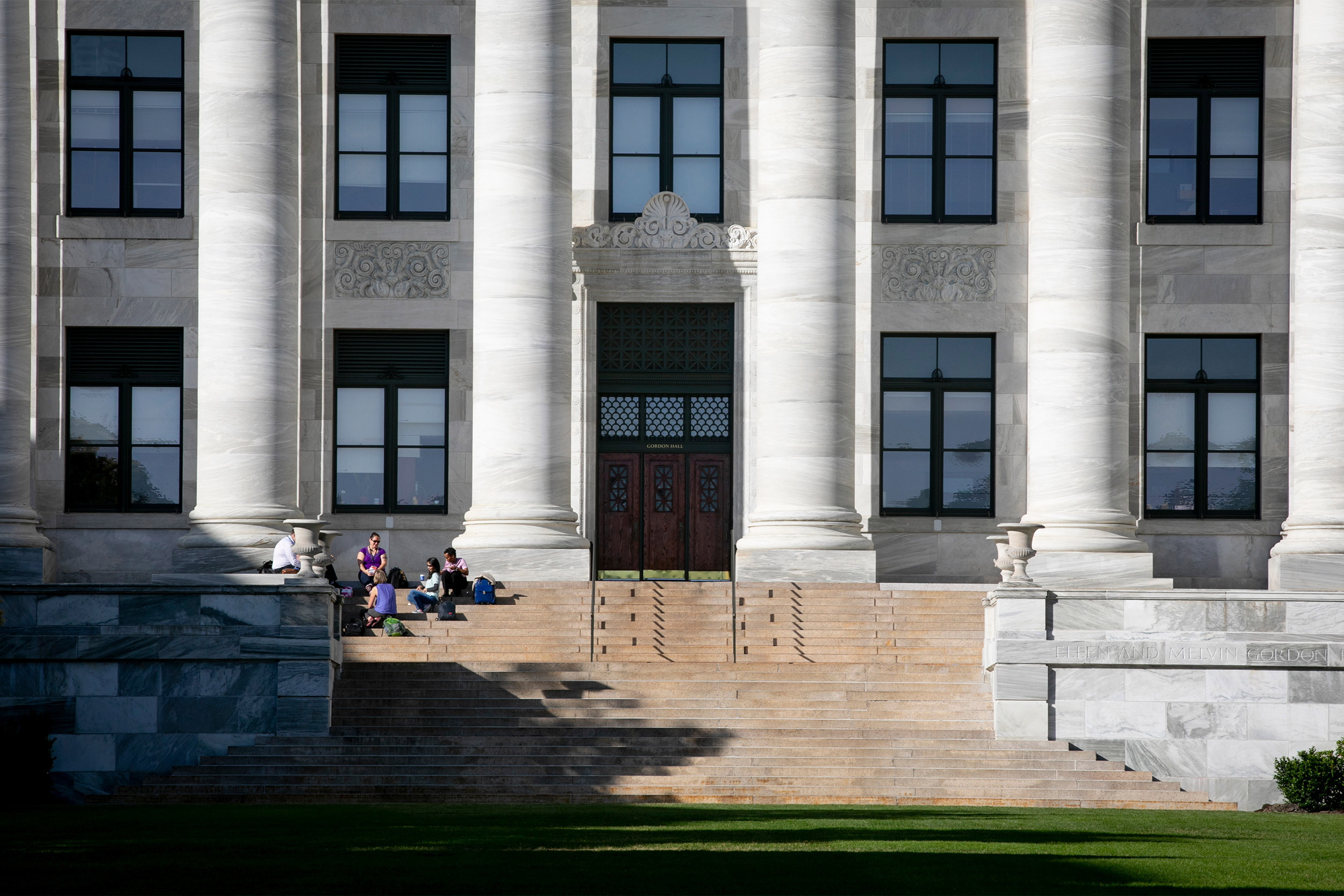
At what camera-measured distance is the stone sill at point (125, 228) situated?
1560 inches

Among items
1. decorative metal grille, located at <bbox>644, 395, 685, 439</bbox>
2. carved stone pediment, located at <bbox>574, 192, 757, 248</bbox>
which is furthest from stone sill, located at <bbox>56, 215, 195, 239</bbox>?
decorative metal grille, located at <bbox>644, 395, 685, 439</bbox>

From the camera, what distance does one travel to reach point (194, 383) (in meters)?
39.6

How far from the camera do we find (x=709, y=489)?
4025 centimetres

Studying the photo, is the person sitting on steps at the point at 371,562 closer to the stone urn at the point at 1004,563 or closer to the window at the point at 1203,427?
the stone urn at the point at 1004,563

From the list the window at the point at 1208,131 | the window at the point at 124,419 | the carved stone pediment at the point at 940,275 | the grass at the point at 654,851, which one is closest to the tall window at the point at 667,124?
the carved stone pediment at the point at 940,275

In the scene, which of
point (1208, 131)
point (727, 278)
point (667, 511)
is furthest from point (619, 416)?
point (1208, 131)

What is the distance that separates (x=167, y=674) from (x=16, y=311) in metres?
11.4

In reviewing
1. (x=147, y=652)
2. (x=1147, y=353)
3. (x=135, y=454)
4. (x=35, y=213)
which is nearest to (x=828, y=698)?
(x=147, y=652)

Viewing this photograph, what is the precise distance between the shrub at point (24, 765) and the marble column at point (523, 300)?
402 inches

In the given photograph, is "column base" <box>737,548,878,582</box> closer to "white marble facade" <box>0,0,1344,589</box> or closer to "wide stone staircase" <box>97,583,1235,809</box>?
"white marble facade" <box>0,0,1344,589</box>

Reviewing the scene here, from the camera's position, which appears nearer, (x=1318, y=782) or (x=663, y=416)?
(x=1318, y=782)

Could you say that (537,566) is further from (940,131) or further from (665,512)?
(940,131)

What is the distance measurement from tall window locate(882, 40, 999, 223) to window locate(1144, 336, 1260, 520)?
18.1ft

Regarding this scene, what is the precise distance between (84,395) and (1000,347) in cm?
2107
